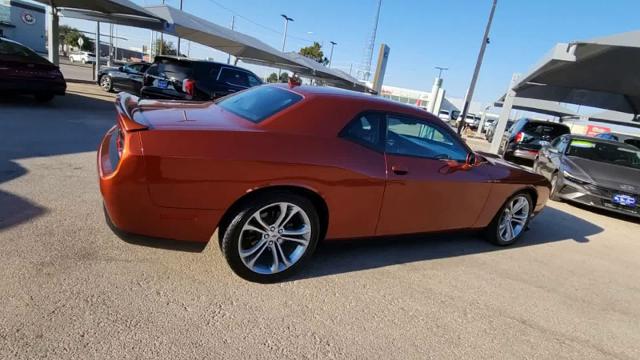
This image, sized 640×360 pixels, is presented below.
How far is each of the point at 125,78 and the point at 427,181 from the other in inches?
595

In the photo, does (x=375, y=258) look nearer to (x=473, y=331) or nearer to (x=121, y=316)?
(x=473, y=331)

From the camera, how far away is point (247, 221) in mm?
2793

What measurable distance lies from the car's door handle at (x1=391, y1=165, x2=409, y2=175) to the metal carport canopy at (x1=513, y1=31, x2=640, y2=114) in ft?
22.9

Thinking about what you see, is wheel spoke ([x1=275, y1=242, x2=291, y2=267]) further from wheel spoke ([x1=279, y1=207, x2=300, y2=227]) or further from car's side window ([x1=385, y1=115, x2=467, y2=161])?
car's side window ([x1=385, y1=115, x2=467, y2=161])

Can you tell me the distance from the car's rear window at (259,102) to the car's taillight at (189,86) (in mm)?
6170

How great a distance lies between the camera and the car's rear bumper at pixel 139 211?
246 centimetres

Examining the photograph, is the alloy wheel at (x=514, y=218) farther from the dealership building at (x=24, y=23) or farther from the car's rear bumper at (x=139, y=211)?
the dealership building at (x=24, y=23)

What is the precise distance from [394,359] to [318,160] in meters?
1.41

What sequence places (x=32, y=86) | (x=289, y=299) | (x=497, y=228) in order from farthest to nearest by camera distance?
(x=32, y=86), (x=497, y=228), (x=289, y=299)

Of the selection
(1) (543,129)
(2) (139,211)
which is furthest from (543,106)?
(2) (139,211)

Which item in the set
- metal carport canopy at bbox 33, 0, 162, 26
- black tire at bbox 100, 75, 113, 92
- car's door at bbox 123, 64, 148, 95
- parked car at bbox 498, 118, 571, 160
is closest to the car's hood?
parked car at bbox 498, 118, 571, 160

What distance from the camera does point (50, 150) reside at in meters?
5.69

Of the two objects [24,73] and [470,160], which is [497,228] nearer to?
[470,160]

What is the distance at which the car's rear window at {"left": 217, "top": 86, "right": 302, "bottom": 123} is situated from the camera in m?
3.19
